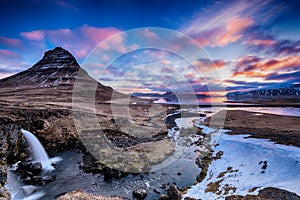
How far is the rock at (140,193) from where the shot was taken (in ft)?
63.1

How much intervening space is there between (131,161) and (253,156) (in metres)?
18.6

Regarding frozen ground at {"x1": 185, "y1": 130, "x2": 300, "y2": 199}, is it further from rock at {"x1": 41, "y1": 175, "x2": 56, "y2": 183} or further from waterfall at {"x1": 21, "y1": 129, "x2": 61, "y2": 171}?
waterfall at {"x1": 21, "y1": 129, "x2": 61, "y2": 171}

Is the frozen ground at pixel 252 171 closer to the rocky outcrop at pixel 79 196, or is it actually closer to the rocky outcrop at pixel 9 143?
the rocky outcrop at pixel 79 196

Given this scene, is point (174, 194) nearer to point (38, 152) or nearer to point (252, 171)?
point (252, 171)

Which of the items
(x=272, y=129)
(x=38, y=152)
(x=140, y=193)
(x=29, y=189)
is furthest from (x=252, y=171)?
(x=38, y=152)

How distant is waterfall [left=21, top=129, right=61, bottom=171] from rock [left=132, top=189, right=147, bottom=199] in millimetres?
14828

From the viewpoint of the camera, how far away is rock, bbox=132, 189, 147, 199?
19.2m

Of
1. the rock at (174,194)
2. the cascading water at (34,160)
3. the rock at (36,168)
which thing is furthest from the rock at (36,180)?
the rock at (174,194)

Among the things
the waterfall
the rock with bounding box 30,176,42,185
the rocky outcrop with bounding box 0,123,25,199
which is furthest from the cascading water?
the rocky outcrop with bounding box 0,123,25,199

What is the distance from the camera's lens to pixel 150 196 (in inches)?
765

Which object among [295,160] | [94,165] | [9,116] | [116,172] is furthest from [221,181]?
[9,116]

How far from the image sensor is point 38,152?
95.9 ft

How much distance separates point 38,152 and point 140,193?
21049mm

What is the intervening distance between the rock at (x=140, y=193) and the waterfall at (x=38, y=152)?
1483cm
